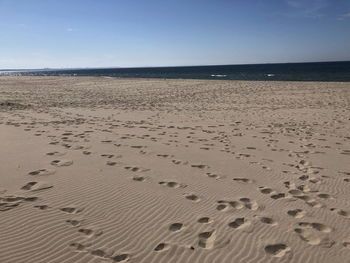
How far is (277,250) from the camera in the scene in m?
3.54

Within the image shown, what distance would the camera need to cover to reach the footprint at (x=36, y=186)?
506cm

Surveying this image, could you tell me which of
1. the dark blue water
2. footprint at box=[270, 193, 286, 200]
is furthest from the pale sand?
the dark blue water

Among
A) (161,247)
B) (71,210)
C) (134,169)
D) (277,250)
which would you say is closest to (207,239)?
(161,247)

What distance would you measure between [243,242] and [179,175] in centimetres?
238

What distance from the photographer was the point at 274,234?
3846 millimetres

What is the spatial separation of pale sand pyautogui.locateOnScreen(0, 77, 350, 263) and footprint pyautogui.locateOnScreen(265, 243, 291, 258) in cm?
2

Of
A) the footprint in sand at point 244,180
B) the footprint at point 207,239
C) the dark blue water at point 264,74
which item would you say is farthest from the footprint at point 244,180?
the dark blue water at point 264,74

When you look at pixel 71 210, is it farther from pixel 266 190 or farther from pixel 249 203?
pixel 266 190

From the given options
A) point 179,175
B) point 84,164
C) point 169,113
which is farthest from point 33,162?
point 169,113

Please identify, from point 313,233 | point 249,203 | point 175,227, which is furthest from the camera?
point 249,203

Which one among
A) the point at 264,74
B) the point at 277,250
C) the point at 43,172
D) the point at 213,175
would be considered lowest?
the point at 277,250

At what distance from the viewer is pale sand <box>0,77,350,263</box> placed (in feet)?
11.6

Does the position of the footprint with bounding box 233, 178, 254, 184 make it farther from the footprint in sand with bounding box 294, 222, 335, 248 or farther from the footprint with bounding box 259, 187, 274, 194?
the footprint in sand with bounding box 294, 222, 335, 248

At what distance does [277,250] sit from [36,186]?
411cm
